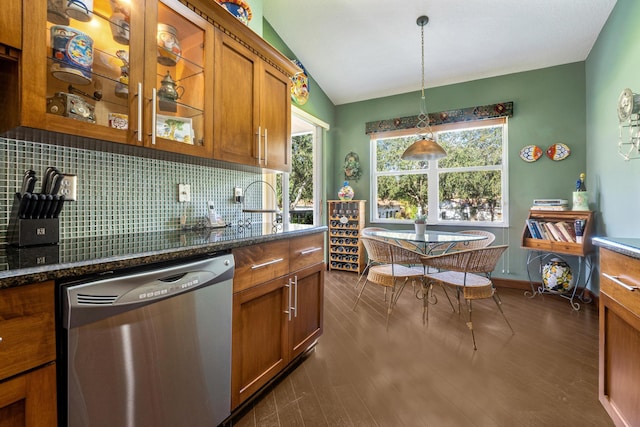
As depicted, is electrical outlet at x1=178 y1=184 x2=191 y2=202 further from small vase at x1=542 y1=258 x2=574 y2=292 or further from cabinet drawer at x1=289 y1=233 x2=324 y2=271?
small vase at x1=542 y1=258 x2=574 y2=292

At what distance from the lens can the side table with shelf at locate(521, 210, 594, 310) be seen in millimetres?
3197

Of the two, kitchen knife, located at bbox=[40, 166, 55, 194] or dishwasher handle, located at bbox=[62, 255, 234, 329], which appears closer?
dishwasher handle, located at bbox=[62, 255, 234, 329]

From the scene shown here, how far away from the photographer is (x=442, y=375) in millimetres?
1906

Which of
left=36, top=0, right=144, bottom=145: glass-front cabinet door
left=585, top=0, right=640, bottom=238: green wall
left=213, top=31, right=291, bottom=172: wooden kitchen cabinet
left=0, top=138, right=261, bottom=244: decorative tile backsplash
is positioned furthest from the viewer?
left=585, top=0, right=640, bottom=238: green wall

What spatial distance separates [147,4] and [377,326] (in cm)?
271

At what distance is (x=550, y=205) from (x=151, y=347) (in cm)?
415

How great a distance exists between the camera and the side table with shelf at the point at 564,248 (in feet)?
10.5

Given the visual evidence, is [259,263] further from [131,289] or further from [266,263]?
[131,289]

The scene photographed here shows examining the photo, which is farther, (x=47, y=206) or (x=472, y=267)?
(x=472, y=267)

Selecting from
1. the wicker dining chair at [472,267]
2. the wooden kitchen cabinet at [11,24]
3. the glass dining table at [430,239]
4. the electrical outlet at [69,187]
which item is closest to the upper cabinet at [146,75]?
the wooden kitchen cabinet at [11,24]

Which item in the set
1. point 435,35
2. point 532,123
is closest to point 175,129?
point 435,35

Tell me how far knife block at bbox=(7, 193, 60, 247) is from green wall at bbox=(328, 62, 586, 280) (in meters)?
4.51

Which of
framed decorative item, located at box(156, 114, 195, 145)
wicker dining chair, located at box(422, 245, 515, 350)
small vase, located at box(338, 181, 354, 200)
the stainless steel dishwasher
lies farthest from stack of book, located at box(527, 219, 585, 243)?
framed decorative item, located at box(156, 114, 195, 145)

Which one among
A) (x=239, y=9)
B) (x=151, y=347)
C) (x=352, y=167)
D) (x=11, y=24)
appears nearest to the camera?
(x=11, y=24)
